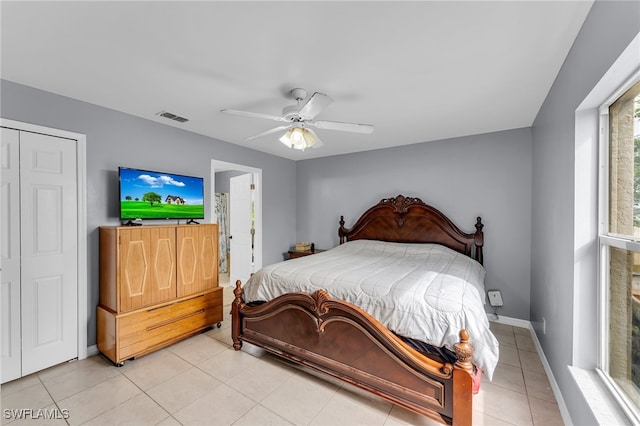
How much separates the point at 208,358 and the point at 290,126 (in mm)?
2321

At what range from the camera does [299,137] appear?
236 cm

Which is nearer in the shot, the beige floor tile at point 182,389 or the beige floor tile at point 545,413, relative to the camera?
the beige floor tile at point 545,413

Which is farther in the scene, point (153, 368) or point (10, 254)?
point (153, 368)

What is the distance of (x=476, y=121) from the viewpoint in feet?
10.0

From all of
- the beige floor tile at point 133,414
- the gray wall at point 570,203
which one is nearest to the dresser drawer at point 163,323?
the beige floor tile at point 133,414

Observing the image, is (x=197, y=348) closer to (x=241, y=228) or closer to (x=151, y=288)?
(x=151, y=288)

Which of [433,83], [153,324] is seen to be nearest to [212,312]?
[153,324]

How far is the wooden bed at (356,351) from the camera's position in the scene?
164cm

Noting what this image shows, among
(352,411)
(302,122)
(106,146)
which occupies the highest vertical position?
(302,122)

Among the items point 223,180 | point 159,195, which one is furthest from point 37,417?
point 223,180

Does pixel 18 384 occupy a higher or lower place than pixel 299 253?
lower

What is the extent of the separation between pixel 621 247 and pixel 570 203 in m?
0.43

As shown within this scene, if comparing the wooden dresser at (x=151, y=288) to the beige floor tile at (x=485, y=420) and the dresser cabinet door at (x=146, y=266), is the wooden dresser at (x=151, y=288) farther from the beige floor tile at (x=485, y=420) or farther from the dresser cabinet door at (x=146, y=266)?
the beige floor tile at (x=485, y=420)

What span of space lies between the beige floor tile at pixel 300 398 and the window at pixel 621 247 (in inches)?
65.9
